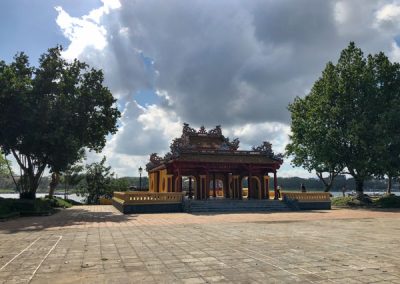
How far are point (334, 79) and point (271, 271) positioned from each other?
30162 mm

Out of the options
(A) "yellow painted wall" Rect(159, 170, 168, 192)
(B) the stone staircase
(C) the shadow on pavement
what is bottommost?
(C) the shadow on pavement

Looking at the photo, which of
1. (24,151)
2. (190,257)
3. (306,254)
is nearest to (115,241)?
(190,257)

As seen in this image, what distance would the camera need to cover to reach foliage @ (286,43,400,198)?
29.5 m

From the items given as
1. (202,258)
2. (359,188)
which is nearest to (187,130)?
(359,188)

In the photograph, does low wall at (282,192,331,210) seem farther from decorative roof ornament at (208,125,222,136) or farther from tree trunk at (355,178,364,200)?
decorative roof ornament at (208,125,222,136)

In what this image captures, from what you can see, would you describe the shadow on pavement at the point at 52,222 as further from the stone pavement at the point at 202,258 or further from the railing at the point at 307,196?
the railing at the point at 307,196

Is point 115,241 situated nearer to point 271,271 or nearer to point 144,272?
point 144,272

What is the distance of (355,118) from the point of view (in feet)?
102

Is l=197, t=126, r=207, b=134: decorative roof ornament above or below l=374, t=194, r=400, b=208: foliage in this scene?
above

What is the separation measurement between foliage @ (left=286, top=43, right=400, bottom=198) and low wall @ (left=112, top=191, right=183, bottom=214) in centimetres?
1430

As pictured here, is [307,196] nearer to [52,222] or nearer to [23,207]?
[52,222]

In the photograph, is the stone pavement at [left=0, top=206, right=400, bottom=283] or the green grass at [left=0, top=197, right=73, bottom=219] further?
the green grass at [left=0, top=197, right=73, bottom=219]

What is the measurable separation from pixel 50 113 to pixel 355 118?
25.1 meters

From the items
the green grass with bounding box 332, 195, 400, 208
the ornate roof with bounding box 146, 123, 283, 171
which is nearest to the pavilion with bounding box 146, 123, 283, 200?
the ornate roof with bounding box 146, 123, 283, 171
